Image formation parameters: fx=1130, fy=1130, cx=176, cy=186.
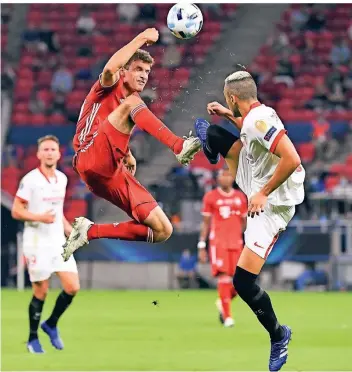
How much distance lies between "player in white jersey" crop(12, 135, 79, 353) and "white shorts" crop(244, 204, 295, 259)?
3096 millimetres

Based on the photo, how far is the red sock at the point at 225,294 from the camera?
46.3 feet

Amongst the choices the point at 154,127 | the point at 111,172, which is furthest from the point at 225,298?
the point at 154,127

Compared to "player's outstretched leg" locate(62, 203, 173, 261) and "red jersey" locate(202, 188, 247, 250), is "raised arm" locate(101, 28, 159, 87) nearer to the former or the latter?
"player's outstretched leg" locate(62, 203, 173, 261)

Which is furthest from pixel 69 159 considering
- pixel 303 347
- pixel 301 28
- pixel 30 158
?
pixel 303 347

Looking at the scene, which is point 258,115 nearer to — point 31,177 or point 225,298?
point 31,177

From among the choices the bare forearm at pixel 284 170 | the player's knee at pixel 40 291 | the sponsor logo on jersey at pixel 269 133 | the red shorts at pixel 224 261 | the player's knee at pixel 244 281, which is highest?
the sponsor logo on jersey at pixel 269 133

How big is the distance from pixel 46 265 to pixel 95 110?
2969mm

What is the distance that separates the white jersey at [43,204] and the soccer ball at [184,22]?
338 centimetres

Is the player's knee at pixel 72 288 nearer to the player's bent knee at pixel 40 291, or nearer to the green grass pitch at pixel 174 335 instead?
the player's bent knee at pixel 40 291

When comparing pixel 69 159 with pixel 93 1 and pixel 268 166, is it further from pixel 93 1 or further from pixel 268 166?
pixel 268 166

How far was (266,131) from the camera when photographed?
8.59m

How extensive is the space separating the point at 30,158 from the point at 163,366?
14.2m

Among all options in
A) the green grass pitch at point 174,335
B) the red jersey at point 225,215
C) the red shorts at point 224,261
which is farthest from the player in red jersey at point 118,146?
the red jersey at point 225,215

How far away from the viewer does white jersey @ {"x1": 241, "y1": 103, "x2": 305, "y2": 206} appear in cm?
859
